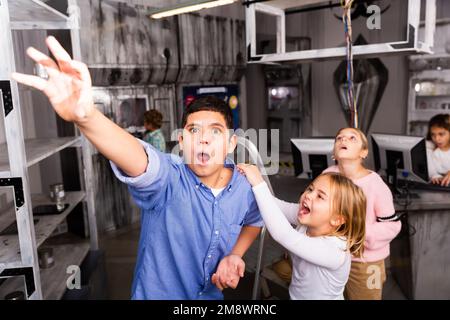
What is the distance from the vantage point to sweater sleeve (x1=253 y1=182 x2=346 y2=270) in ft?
4.54

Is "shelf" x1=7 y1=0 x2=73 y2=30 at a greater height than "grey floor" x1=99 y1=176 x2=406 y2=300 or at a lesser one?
greater

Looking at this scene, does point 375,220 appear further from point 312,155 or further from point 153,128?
point 153,128

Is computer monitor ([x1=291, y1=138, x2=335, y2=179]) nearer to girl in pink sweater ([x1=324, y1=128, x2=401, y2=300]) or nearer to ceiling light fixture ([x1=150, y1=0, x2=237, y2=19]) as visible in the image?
girl in pink sweater ([x1=324, y1=128, x2=401, y2=300])

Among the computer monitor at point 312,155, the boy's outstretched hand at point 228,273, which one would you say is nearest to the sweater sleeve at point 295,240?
the boy's outstretched hand at point 228,273

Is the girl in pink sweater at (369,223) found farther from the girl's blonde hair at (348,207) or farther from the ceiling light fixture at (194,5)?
the ceiling light fixture at (194,5)

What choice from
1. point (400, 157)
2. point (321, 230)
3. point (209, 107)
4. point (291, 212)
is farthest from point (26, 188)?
point (400, 157)

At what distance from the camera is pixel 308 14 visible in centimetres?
663

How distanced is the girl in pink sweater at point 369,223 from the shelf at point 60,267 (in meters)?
1.78

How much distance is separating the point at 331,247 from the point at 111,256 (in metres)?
3.52

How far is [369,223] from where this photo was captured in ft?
6.95

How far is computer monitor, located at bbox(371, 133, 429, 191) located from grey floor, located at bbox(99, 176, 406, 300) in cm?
81

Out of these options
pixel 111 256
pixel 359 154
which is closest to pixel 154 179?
pixel 359 154

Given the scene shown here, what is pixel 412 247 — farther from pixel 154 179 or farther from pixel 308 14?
pixel 308 14

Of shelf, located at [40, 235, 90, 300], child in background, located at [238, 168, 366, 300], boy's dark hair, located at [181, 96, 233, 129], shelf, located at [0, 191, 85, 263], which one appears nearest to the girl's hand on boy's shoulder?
child in background, located at [238, 168, 366, 300]
